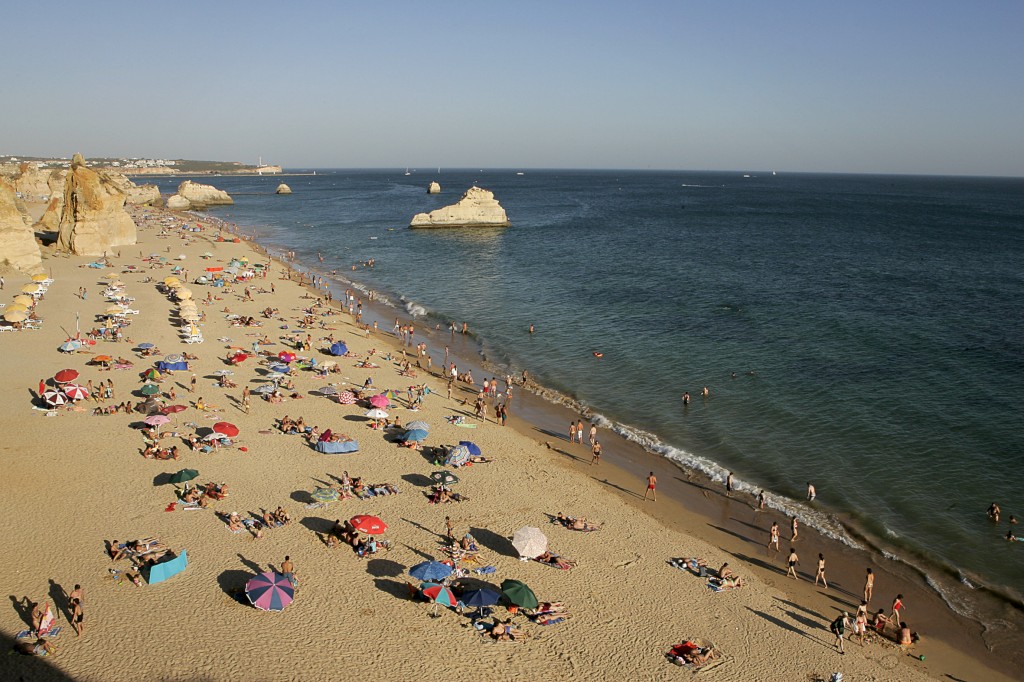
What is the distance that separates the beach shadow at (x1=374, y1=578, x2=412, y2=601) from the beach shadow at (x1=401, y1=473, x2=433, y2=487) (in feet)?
17.3

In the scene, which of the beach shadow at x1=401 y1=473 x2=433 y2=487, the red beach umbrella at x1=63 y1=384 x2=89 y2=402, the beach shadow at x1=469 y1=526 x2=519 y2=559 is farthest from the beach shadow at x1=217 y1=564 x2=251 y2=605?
the red beach umbrella at x1=63 y1=384 x2=89 y2=402

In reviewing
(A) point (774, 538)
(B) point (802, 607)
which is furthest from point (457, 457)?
(B) point (802, 607)

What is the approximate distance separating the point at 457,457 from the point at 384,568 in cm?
607

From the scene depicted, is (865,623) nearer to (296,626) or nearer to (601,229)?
(296,626)

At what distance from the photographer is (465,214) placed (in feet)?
317

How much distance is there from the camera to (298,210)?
13100cm

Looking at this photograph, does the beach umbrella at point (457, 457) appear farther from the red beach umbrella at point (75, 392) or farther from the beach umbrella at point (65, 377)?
the beach umbrella at point (65, 377)

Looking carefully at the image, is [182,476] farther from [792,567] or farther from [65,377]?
[792,567]

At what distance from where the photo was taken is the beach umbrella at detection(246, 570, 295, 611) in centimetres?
1488

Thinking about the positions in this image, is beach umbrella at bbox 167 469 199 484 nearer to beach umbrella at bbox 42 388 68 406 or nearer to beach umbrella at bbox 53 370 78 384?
beach umbrella at bbox 42 388 68 406

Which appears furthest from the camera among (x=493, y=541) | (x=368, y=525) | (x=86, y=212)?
(x=86, y=212)

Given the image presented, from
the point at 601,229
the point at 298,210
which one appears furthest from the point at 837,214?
the point at 298,210

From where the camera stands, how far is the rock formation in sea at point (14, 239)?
45875 mm

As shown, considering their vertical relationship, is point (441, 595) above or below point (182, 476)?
below
